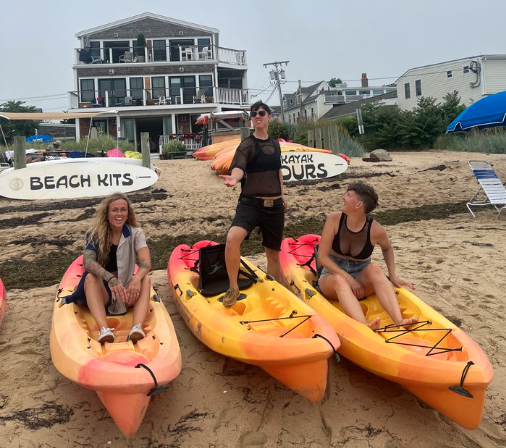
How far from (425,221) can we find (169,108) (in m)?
18.8

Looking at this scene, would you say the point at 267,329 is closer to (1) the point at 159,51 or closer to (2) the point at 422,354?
(2) the point at 422,354

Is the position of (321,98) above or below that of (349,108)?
above

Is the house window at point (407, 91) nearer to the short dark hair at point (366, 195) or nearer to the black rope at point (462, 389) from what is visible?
the short dark hair at point (366, 195)

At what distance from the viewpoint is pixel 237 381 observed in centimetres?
357

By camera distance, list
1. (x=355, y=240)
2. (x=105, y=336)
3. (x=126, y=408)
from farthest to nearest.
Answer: (x=355, y=240) → (x=105, y=336) → (x=126, y=408)

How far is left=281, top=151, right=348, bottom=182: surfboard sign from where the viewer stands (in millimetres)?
11414

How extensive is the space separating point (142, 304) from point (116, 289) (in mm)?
243

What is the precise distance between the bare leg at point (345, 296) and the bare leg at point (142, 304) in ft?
4.82

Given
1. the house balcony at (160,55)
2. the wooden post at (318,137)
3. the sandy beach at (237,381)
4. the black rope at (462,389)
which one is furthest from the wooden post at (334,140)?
the house balcony at (160,55)

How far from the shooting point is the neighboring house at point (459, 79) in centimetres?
2714

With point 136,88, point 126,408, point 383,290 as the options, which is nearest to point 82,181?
point 383,290

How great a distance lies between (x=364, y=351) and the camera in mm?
→ 3205

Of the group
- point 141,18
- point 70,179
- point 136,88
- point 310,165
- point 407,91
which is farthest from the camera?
point 407,91

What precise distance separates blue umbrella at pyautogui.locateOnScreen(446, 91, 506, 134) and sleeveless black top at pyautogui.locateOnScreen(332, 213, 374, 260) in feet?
18.6
